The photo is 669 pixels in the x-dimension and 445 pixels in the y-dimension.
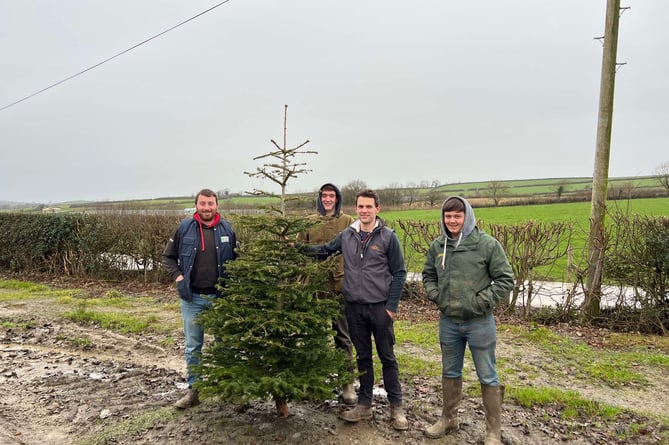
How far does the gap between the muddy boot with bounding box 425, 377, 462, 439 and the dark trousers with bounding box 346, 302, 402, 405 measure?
0.43 metres

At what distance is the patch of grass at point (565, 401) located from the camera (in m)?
4.82

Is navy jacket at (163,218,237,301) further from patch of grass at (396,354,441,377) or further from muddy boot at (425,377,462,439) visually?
patch of grass at (396,354,441,377)

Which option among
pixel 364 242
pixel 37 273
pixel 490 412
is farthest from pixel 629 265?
pixel 37 273

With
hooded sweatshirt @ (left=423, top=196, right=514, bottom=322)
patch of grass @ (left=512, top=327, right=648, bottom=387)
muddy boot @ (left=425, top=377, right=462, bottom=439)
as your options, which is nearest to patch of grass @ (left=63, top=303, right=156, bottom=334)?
muddy boot @ (left=425, top=377, right=462, bottom=439)

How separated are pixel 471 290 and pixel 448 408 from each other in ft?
4.19

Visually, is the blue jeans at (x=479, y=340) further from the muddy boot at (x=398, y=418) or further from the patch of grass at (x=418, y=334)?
the patch of grass at (x=418, y=334)

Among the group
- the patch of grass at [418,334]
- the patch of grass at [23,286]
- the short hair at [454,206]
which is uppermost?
the short hair at [454,206]

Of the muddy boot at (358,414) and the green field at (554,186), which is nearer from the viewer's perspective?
the muddy boot at (358,414)

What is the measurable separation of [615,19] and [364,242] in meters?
7.21

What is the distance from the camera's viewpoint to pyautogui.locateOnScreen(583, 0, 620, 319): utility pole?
26.5 feet

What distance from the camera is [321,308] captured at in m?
4.03

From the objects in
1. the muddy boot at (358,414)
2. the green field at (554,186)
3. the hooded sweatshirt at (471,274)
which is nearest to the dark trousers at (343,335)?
the muddy boot at (358,414)

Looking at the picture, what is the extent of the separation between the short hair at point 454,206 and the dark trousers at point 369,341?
43.0 inches

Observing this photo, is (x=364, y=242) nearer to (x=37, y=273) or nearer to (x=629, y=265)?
(x=629, y=265)
